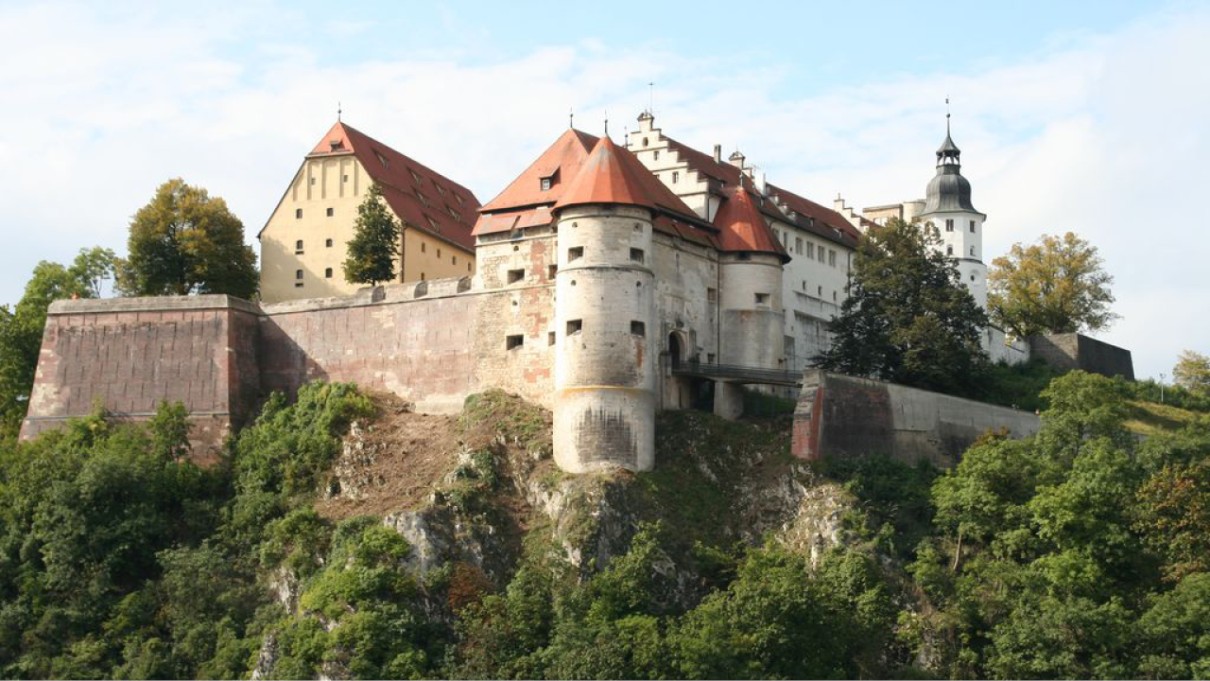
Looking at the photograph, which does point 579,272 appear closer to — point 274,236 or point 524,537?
point 524,537

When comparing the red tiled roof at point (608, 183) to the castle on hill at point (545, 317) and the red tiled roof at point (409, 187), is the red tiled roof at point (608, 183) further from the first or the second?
the red tiled roof at point (409, 187)

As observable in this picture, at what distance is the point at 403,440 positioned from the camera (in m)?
64.7

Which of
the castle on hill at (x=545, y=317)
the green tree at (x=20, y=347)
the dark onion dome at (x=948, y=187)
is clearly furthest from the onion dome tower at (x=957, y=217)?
the green tree at (x=20, y=347)

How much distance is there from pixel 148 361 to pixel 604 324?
55.3 feet

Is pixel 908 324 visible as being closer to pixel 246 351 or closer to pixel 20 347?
pixel 246 351

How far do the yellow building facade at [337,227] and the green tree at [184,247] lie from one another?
1.22 m

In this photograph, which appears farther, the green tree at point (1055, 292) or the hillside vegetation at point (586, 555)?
the green tree at point (1055, 292)

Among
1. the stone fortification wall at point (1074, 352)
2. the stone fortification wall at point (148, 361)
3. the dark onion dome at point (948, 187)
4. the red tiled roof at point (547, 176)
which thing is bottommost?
the stone fortification wall at point (148, 361)

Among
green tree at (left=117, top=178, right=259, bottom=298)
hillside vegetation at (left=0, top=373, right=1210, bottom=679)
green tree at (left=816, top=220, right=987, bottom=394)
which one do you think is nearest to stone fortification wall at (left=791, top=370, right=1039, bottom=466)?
hillside vegetation at (left=0, top=373, right=1210, bottom=679)

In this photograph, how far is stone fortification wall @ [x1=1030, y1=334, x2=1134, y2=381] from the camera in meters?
84.5

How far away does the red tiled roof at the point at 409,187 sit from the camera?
255 ft

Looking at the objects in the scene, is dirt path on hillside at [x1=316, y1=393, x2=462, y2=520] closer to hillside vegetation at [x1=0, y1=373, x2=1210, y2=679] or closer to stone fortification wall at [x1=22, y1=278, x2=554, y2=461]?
hillside vegetation at [x1=0, y1=373, x2=1210, y2=679]

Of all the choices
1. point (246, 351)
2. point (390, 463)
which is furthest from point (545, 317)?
point (246, 351)

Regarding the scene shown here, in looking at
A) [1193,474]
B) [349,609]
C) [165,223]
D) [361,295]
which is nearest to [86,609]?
[349,609]
